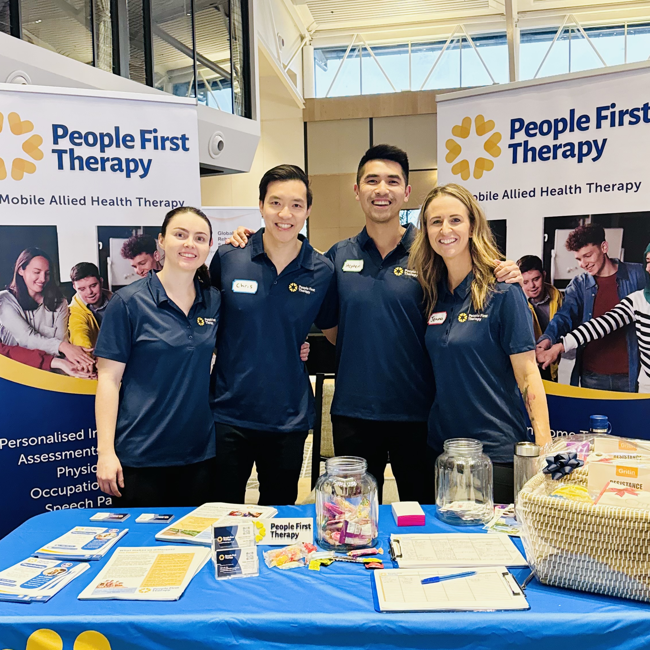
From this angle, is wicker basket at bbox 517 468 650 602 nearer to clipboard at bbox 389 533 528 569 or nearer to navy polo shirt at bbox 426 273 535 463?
clipboard at bbox 389 533 528 569

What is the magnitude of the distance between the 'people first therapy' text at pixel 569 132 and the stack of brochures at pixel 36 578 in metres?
2.62

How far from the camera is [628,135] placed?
2.78 metres

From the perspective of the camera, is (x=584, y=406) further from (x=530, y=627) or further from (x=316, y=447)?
(x=530, y=627)

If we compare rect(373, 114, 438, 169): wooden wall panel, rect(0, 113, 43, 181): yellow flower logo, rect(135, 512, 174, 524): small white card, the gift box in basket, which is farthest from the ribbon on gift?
rect(373, 114, 438, 169): wooden wall panel

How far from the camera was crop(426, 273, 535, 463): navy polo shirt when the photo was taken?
6.87 ft

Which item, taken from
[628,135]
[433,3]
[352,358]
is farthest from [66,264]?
[433,3]

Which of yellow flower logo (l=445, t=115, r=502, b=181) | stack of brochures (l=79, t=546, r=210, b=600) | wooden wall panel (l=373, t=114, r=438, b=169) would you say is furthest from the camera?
wooden wall panel (l=373, t=114, r=438, b=169)

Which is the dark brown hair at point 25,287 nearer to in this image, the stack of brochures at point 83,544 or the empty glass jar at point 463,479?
the stack of brochures at point 83,544

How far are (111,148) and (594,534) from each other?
2.58 m

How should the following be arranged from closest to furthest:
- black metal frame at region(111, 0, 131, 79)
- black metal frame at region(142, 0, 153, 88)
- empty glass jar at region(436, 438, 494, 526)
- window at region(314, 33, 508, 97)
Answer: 1. empty glass jar at region(436, 438, 494, 526)
2. black metal frame at region(111, 0, 131, 79)
3. black metal frame at region(142, 0, 153, 88)
4. window at region(314, 33, 508, 97)

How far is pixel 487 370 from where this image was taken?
6.93 feet

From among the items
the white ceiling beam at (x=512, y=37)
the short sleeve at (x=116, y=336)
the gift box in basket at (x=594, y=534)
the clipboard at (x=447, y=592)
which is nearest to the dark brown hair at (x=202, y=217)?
the short sleeve at (x=116, y=336)

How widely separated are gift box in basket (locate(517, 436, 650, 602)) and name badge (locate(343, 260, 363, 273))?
4.23 ft

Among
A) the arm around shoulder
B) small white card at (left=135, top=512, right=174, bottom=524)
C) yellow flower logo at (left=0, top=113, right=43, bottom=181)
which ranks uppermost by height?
yellow flower logo at (left=0, top=113, right=43, bottom=181)
